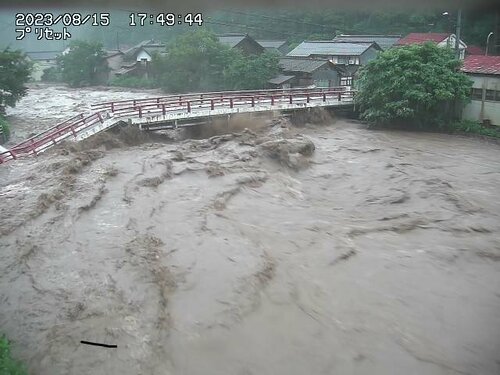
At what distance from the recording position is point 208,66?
25.6 metres

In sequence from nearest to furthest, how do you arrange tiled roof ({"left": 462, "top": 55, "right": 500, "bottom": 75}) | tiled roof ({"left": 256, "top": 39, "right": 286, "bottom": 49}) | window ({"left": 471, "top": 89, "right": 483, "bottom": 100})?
tiled roof ({"left": 462, "top": 55, "right": 500, "bottom": 75}), window ({"left": 471, "top": 89, "right": 483, "bottom": 100}), tiled roof ({"left": 256, "top": 39, "right": 286, "bottom": 49})

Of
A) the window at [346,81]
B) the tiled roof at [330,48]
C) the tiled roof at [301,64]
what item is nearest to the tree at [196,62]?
the tiled roof at [301,64]

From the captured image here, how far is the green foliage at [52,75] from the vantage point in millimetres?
36188

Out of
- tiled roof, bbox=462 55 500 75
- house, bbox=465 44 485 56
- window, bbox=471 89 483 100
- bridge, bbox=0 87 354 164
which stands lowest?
bridge, bbox=0 87 354 164

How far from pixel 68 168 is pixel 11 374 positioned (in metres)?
7.63

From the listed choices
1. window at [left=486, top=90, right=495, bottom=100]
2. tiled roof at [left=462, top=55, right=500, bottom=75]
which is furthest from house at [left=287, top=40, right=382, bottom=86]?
window at [left=486, top=90, right=495, bottom=100]

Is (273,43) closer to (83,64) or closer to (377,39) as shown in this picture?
(377,39)

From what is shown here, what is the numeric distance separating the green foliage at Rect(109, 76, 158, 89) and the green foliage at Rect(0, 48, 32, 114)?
37.9 ft

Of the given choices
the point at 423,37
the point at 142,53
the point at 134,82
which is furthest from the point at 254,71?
the point at 142,53

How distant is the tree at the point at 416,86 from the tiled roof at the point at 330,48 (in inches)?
343

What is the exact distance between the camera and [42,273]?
6.43 meters

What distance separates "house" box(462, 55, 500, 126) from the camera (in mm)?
14766

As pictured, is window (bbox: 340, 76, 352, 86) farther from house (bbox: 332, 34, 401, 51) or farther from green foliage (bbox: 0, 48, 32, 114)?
green foliage (bbox: 0, 48, 32, 114)

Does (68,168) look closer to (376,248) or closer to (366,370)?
(376,248)
